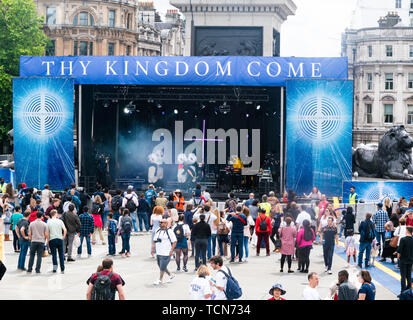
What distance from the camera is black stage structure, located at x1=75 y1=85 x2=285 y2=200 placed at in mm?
32812

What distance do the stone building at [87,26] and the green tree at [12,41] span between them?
56.7ft

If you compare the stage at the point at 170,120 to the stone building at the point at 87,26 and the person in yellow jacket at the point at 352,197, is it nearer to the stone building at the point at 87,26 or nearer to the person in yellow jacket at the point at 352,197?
the person in yellow jacket at the point at 352,197

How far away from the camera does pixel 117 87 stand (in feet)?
109

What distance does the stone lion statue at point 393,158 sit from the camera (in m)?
35.3

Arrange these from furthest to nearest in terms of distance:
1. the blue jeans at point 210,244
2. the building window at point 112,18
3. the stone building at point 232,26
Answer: the building window at point 112,18 < the stone building at point 232,26 < the blue jeans at point 210,244

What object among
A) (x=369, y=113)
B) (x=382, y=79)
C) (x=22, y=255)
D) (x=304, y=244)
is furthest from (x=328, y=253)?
(x=382, y=79)

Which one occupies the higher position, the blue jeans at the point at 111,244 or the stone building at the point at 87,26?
the stone building at the point at 87,26

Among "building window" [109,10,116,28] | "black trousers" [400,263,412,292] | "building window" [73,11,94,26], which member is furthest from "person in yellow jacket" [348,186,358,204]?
"building window" [109,10,116,28]

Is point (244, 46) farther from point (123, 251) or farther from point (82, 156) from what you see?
point (123, 251)

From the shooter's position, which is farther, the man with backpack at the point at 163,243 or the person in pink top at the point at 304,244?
the person in pink top at the point at 304,244

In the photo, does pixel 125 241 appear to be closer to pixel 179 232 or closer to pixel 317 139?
pixel 179 232

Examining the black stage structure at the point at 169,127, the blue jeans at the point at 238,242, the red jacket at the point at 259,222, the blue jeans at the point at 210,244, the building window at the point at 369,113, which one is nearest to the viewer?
the blue jeans at the point at 210,244

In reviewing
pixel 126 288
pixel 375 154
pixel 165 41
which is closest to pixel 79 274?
pixel 126 288

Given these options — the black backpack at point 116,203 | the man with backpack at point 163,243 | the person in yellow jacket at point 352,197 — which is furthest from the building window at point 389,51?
the man with backpack at point 163,243
